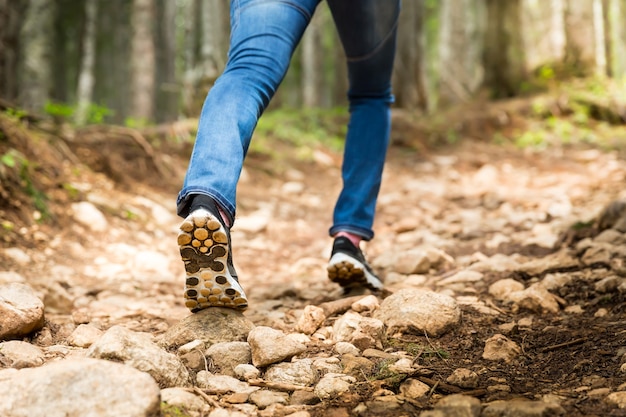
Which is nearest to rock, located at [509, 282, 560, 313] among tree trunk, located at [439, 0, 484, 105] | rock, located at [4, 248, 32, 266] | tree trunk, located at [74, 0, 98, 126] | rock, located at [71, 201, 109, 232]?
rock, located at [4, 248, 32, 266]

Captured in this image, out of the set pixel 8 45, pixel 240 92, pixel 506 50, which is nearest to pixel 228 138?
pixel 240 92

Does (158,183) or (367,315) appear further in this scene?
(158,183)

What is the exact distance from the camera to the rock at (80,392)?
1018 millimetres

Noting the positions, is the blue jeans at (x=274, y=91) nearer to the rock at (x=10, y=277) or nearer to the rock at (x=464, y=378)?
the rock at (x=464, y=378)

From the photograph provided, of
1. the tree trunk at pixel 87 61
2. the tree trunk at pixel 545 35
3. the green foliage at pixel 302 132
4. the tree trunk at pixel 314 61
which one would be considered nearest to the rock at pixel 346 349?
the green foliage at pixel 302 132

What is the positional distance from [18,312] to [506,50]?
24.3 ft

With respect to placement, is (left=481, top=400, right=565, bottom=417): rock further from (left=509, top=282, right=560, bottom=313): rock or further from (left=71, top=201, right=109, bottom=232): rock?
(left=71, top=201, right=109, bottom=232): rock

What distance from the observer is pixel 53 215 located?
293 centimetres

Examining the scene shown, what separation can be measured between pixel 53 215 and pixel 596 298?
2.52m

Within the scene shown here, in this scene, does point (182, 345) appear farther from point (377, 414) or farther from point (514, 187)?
point (514, 187)

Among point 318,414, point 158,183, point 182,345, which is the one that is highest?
point 158,183

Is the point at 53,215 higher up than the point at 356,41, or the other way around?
the point at 356,41

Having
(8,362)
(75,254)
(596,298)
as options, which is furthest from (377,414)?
(75,254)

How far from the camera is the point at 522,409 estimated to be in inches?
42.1
